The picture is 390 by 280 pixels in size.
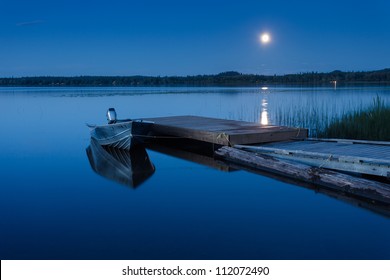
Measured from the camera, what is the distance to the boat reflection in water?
8031 millimetres

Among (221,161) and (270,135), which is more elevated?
(270,135)

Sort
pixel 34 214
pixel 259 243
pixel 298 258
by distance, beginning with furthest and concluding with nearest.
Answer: pixel 34 214, pixel 259 243, pixel 298 258

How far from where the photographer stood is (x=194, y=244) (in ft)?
14.6

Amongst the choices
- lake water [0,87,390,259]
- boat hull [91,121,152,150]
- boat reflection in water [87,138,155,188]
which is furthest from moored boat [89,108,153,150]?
lake water [0,87,390,259]

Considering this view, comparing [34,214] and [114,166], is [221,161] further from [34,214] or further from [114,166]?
[34,214]

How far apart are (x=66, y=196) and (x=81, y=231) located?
1.86 m

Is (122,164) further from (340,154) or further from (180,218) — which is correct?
(340,154)

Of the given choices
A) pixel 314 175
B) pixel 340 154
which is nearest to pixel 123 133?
pixel 314 175

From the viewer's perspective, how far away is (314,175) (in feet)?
20.4

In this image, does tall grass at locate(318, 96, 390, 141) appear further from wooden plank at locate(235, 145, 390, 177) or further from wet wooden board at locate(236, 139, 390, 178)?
wooden plank at locate(235, 145, 390, 177)

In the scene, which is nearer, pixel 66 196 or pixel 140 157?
pixel 66 196

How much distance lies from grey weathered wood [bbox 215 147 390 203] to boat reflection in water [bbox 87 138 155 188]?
1.70m
